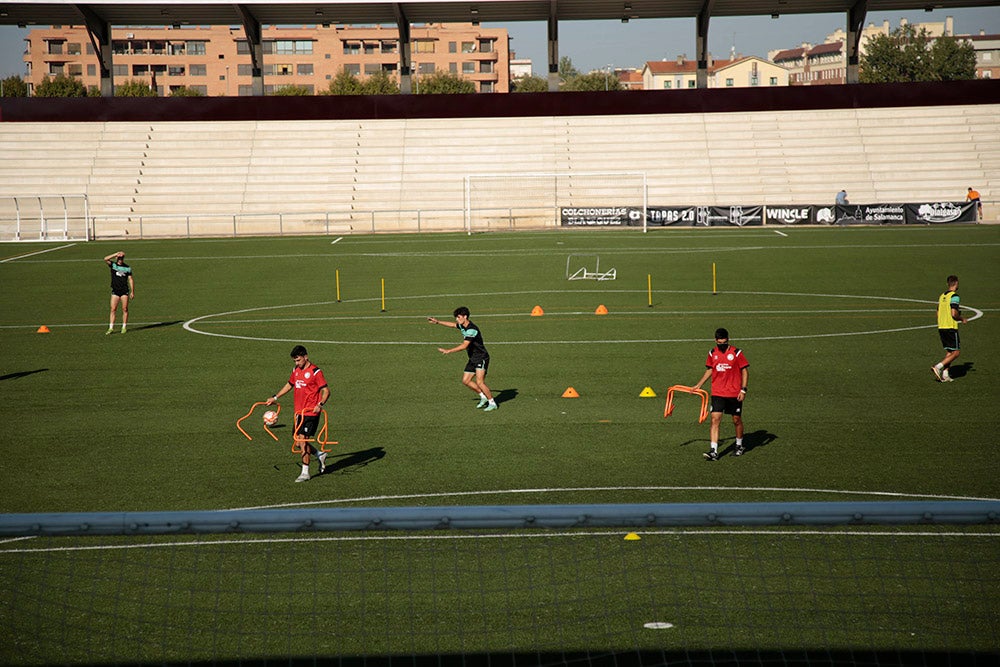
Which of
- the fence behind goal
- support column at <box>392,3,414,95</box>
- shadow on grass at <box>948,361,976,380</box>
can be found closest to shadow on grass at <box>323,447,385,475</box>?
the fence behind goal

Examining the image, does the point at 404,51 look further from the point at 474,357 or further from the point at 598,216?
the point at 474,357

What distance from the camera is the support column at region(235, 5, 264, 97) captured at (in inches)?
2837

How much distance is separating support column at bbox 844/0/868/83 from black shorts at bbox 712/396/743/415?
5952 cm

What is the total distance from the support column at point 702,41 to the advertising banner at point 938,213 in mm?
17562

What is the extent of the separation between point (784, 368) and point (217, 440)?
460 inches

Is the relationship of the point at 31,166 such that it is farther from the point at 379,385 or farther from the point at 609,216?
the point at 379,385

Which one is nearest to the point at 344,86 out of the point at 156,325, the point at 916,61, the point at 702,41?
the point at 702,41

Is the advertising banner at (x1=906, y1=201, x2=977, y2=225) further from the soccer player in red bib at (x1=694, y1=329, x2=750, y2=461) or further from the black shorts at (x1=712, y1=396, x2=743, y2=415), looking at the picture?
the black shorts at (x1=712, y1=396, x2=743, y2=415)

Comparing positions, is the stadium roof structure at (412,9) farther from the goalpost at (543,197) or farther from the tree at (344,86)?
the tree at (344,86)

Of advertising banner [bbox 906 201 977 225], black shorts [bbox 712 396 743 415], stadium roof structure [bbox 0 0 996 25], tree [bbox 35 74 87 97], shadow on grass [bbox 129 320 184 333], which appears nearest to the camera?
black shorts [bbox 712 396 743 415]

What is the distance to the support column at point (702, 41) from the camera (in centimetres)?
7088

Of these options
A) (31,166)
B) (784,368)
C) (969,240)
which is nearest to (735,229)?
(969,240)

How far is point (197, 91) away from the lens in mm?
150625

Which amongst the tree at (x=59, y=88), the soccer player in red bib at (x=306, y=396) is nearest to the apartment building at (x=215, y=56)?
the tree at (x=59, y=88)
